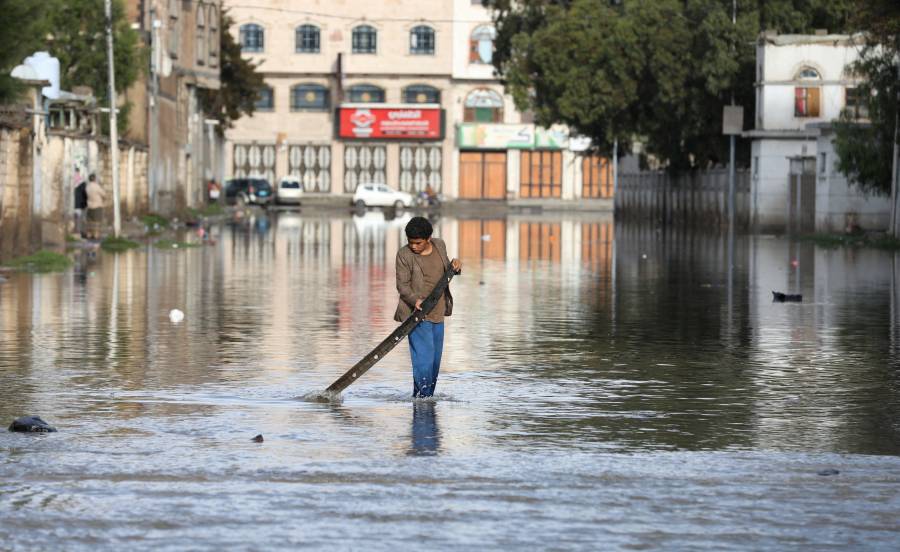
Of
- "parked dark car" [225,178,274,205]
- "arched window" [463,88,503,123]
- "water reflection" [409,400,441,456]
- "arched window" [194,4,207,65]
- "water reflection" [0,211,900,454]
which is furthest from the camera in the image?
"arched window" [463,88,503,123]

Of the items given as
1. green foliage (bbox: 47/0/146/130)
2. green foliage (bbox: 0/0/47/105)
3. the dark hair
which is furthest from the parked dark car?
the dark hair

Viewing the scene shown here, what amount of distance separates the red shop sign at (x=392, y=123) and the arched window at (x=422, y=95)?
1.00 meters

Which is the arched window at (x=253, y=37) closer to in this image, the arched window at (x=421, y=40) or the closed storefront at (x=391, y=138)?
the closed storefront at (x=391, y=138)

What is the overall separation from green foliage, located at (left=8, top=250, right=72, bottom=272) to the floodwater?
4175mm

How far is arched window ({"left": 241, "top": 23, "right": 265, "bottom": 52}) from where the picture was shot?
105625 mm

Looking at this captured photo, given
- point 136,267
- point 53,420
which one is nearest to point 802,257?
point 136,267

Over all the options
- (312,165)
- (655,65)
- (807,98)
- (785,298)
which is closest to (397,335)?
(785,298)

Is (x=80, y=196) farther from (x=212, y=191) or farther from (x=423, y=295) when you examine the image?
(x=212, y=191)

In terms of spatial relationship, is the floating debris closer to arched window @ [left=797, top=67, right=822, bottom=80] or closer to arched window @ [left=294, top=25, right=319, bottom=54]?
arched window @ [left=797, top=67, right=822, bottom=80]

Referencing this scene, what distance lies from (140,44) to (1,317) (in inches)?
1536

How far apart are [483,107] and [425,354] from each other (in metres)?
91.7

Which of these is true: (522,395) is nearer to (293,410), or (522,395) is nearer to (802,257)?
(293,410)

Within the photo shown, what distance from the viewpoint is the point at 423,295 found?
14.3 metres

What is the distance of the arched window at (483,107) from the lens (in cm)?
10512
